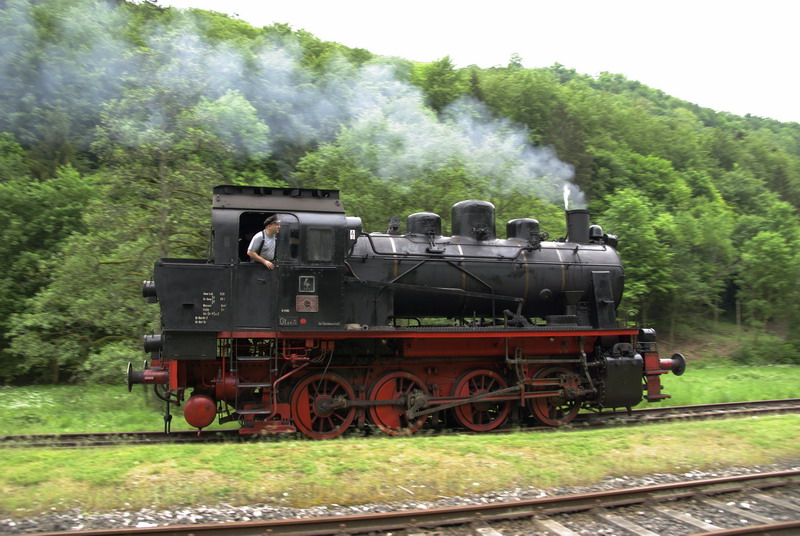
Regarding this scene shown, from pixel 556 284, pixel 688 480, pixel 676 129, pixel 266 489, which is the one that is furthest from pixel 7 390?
pixel 676 129

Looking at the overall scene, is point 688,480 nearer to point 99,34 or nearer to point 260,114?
point 260,114

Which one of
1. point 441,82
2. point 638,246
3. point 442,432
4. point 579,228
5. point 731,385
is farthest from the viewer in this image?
point 441,82

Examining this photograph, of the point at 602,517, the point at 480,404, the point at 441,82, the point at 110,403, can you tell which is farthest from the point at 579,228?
the point at 441,82

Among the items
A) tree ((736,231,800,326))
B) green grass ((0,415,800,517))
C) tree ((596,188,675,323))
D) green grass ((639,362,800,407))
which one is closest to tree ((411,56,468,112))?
tree ((596,188,675,323))

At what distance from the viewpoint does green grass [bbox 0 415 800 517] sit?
5.93 m

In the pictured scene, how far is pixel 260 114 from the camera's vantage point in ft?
75.4

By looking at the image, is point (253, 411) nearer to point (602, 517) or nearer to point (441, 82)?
point (602, 517)

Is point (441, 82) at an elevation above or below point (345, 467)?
above

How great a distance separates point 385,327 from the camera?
8852 millimetres

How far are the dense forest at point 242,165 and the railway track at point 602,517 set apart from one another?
7637mm

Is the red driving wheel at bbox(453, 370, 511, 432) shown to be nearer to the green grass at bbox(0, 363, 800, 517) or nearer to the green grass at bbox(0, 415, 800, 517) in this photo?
the green grass at bbox(0, 363, 800, 517)

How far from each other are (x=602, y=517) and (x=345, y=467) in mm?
2931

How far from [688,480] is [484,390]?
12.2ft

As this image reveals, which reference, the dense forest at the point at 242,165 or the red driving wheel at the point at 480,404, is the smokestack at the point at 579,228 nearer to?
the red driving wheel at the point at 480,404
